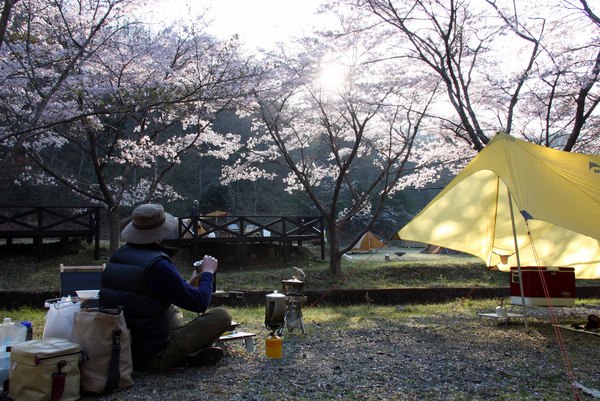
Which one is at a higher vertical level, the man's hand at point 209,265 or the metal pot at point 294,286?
the man's hand at point 209,265

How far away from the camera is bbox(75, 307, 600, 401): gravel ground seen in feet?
10.2

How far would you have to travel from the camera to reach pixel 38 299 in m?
8.15

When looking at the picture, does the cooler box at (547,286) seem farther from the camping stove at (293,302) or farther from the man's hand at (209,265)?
the man's hand at (209,265)

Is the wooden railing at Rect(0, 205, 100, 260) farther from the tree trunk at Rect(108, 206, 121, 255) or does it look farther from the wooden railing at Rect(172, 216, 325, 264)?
the wooden railing at Rect(172, 216, 325, 264)

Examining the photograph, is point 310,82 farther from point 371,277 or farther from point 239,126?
point 239,126

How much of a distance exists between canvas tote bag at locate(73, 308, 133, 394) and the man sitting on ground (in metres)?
0.21

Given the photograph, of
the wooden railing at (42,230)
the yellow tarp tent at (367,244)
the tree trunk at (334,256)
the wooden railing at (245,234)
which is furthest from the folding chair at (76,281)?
the yellow tarp tent at (367,244)

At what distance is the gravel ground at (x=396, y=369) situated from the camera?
3.10 m

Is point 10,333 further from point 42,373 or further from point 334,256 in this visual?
point 334,256

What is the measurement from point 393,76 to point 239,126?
21.3 metres

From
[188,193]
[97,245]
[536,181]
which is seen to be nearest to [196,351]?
[536,181]

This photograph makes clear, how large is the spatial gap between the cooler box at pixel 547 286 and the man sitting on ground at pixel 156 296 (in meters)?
3.61

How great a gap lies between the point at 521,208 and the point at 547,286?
1889 millimetres

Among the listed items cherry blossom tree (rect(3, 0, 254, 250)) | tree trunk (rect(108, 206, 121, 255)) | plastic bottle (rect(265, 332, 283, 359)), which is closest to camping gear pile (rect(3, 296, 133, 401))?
plastic bottle (rect(265, 332, 283, 359))
